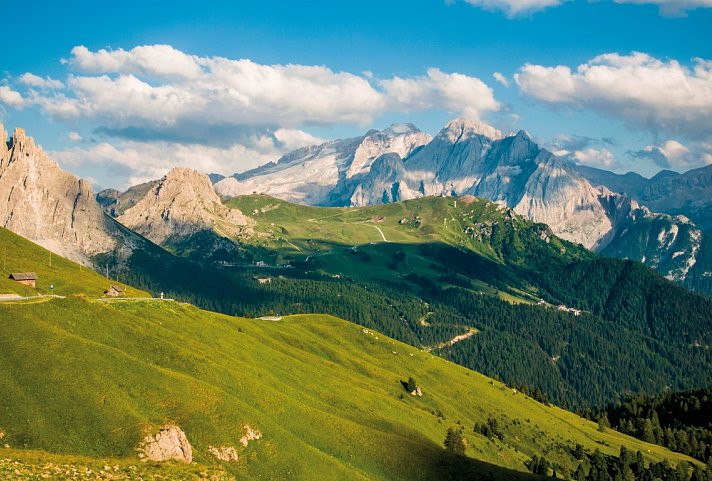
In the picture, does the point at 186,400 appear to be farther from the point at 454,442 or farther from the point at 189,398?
the point at 454,442

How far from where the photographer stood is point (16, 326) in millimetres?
106625

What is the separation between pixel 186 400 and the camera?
104m

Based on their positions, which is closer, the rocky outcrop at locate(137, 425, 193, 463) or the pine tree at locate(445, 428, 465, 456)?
the rocky outcrop at locate(137, 425, 193, 463)

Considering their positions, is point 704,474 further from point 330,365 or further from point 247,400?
point 247,400

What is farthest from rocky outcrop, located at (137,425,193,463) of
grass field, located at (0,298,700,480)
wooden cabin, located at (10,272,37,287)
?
wooden cabin, located at (10,272,37,287)

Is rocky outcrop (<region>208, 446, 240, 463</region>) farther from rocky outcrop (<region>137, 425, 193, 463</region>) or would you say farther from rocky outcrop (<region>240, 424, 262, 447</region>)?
rocky outcrop (<region>137, 425, 193, 463</region>)

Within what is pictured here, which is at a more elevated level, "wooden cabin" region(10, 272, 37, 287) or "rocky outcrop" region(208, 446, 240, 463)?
"wooden cabin" region(10, 272, 37, 287)

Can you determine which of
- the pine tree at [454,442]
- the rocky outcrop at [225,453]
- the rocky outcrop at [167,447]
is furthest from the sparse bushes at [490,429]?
the rocky outcrop at [167,447]

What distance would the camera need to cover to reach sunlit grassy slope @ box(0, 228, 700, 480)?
90000 millimetres

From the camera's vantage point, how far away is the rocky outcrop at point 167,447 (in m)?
88.0

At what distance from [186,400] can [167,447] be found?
14.4 meters

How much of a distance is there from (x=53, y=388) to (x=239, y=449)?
1067 inches

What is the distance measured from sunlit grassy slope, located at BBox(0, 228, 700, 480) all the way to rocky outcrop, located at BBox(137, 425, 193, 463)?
1666mm

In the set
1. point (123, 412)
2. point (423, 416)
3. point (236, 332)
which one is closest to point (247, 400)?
point (123, 412)
